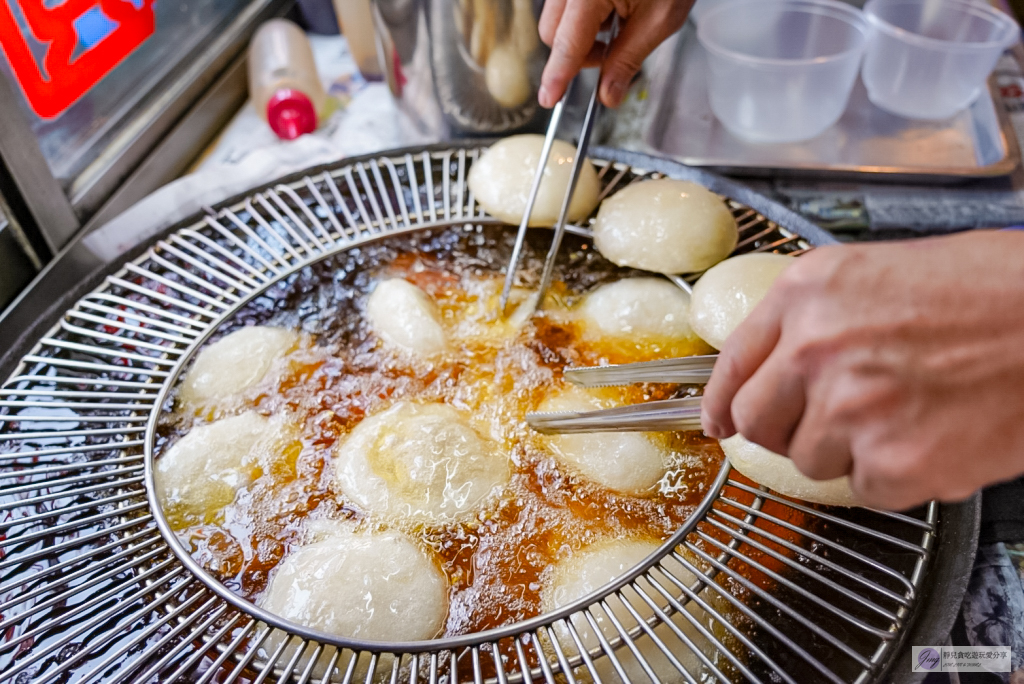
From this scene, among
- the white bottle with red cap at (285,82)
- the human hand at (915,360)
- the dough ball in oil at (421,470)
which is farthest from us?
the white bottle with red cap at (285,82)

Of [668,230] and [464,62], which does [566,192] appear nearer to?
[668,230]

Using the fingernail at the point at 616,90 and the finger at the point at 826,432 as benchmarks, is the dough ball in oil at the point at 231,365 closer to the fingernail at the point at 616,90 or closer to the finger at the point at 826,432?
the fingernail at the point at 616,90

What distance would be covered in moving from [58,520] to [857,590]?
839 millimetres

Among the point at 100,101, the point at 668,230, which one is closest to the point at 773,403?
the point at 668,230

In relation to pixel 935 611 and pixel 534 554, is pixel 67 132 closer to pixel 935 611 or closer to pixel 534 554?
pixel 534 554

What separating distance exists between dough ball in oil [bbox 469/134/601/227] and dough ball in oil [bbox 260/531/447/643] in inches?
20.4

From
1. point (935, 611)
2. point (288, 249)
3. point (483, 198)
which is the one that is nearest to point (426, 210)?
point (483, 198)

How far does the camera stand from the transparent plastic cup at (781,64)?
4.00 ft

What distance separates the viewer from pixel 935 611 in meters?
0.59

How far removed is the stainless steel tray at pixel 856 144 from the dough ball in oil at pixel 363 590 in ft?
2.90

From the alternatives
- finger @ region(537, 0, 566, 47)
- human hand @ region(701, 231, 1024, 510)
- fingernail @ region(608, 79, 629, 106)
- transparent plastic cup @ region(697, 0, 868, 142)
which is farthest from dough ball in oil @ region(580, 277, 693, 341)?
transparent plastic cup @ region(697, 0, 868, 142)

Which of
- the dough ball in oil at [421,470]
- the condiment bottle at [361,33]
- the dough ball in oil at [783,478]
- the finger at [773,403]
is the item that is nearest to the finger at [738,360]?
the finger at [773,403]

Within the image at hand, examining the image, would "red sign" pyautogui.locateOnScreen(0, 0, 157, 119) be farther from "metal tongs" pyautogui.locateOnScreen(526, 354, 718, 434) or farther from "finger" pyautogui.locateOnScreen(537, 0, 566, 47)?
"metal tongs" pyautogui.locateOnScreen(526, 354, 718, 434)

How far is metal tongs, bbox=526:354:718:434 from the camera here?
55 cm
